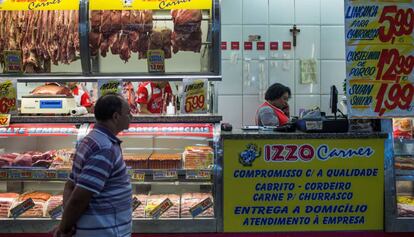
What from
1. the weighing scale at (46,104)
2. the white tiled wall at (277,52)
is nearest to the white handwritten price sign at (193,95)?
the weighing scale at (46,104)

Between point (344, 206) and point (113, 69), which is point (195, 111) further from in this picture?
point (344, 206)

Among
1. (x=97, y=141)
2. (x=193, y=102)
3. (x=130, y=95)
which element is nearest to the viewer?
(x=97, y=141)

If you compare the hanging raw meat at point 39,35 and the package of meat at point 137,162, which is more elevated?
the hanging raw meat at point 39,35

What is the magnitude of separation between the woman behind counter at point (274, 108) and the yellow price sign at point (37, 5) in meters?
2.39

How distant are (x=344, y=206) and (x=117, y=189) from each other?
1.97 m

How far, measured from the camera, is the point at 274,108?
5.73 metres

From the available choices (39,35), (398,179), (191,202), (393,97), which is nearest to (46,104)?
(39,35)

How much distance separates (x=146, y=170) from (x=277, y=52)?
11.9 feet

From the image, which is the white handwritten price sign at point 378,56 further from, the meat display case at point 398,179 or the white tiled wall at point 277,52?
the white tiled wall at point 277,52

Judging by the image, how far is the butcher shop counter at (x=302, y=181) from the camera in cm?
379

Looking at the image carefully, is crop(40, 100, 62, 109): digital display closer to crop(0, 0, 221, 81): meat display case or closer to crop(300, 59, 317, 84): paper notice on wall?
crop(0, 0, 221, 81): meat display case

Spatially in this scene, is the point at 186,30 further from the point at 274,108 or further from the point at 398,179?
the point at 398,179

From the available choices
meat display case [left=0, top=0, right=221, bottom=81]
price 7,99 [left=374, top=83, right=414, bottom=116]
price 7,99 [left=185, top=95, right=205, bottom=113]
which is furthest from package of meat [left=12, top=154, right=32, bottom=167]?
price 7,99 [left=374, top=83, right=414, bottom=116]

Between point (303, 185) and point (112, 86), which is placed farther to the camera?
point (112, 86)
